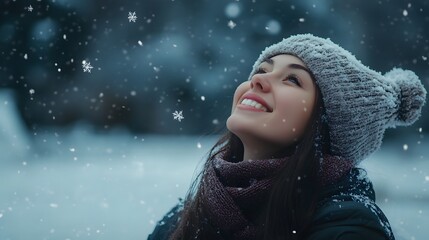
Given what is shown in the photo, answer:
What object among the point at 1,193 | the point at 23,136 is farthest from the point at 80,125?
the point at 1,193

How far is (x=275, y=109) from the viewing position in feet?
5.67

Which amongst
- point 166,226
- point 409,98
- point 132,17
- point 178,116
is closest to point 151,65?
point 132,17

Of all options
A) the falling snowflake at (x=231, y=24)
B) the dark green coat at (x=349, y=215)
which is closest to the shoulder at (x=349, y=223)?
the dark green coat at (x=349, y=215)

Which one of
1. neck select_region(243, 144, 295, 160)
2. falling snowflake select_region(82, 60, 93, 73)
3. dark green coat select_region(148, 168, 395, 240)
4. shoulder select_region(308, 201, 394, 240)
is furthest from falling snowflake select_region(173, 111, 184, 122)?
shoulder select_region(308, 201, 394, 240)

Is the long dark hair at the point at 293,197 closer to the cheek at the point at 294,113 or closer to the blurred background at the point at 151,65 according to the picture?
the cheek at the point at 294,113

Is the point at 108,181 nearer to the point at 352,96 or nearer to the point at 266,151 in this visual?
the point at 266,151

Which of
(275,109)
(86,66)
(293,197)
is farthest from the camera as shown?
(86,66)

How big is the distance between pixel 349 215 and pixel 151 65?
7.47 metres

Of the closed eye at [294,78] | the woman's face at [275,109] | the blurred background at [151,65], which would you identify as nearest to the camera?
the woman's face at [275,109]

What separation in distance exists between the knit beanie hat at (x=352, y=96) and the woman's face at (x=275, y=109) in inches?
3.2

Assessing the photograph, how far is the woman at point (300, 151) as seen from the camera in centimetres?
155

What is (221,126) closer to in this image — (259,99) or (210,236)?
(259,99)

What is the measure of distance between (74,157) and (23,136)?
1273mm

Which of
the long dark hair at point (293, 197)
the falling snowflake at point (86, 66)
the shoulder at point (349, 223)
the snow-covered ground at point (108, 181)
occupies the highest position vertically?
the falling snowflake at point (86, 66)
